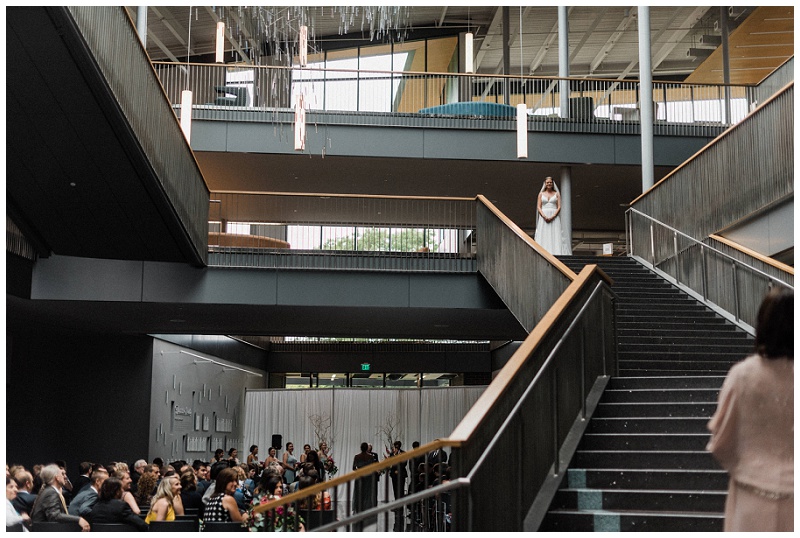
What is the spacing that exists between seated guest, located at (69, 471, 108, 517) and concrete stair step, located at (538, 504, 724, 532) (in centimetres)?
537

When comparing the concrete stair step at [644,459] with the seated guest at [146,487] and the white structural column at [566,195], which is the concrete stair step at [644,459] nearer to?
the seated guest at [146,487]

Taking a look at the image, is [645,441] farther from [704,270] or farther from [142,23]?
[142,23]

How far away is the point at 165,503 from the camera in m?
8.59

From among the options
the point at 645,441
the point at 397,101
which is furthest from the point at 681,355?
the point at 397,101

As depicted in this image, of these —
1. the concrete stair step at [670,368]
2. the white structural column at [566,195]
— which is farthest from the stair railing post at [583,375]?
the white structural column at [566,195]

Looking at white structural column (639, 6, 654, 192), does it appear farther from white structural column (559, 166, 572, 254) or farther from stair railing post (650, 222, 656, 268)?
stair railing post (650, 222, 656, 268)

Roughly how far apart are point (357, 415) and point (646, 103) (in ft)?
35.4

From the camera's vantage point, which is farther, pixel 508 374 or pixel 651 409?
pixel 651 409

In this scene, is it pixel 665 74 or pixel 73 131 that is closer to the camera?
pixel 73 131

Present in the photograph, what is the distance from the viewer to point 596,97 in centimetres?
3095

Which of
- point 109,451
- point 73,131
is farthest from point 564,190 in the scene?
point 73,131

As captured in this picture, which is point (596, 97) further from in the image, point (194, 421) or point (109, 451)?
point (109, 451)

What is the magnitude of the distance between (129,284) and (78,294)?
29.7 inches

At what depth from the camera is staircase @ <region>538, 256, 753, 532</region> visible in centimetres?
582
